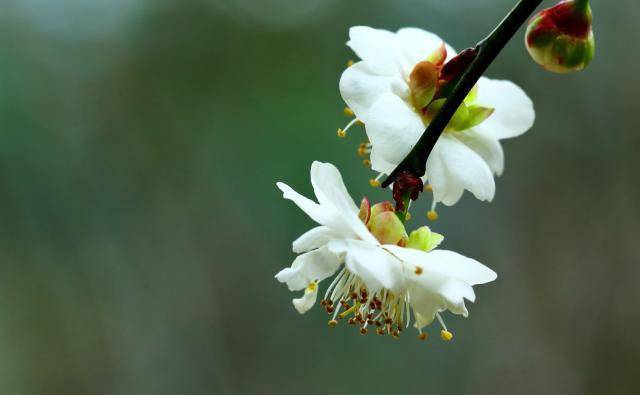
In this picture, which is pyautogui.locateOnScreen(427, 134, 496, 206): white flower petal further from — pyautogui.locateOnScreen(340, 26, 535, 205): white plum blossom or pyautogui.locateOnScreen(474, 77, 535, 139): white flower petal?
pyautogui.locateOnScreen(474, 77, 535, 139): white flower petal

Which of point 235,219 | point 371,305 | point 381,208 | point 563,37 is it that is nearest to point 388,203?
point 381,208

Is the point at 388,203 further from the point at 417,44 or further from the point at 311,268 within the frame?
the point at 417,44

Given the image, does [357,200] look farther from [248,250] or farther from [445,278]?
[445,278]

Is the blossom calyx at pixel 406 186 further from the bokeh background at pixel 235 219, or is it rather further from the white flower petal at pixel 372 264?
the bokeh background at pixel 235 219

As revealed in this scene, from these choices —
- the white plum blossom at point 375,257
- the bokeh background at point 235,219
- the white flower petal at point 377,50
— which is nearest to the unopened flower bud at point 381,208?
the white plum blossom at point 375,257

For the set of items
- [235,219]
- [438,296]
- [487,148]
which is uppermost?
[235,219]
